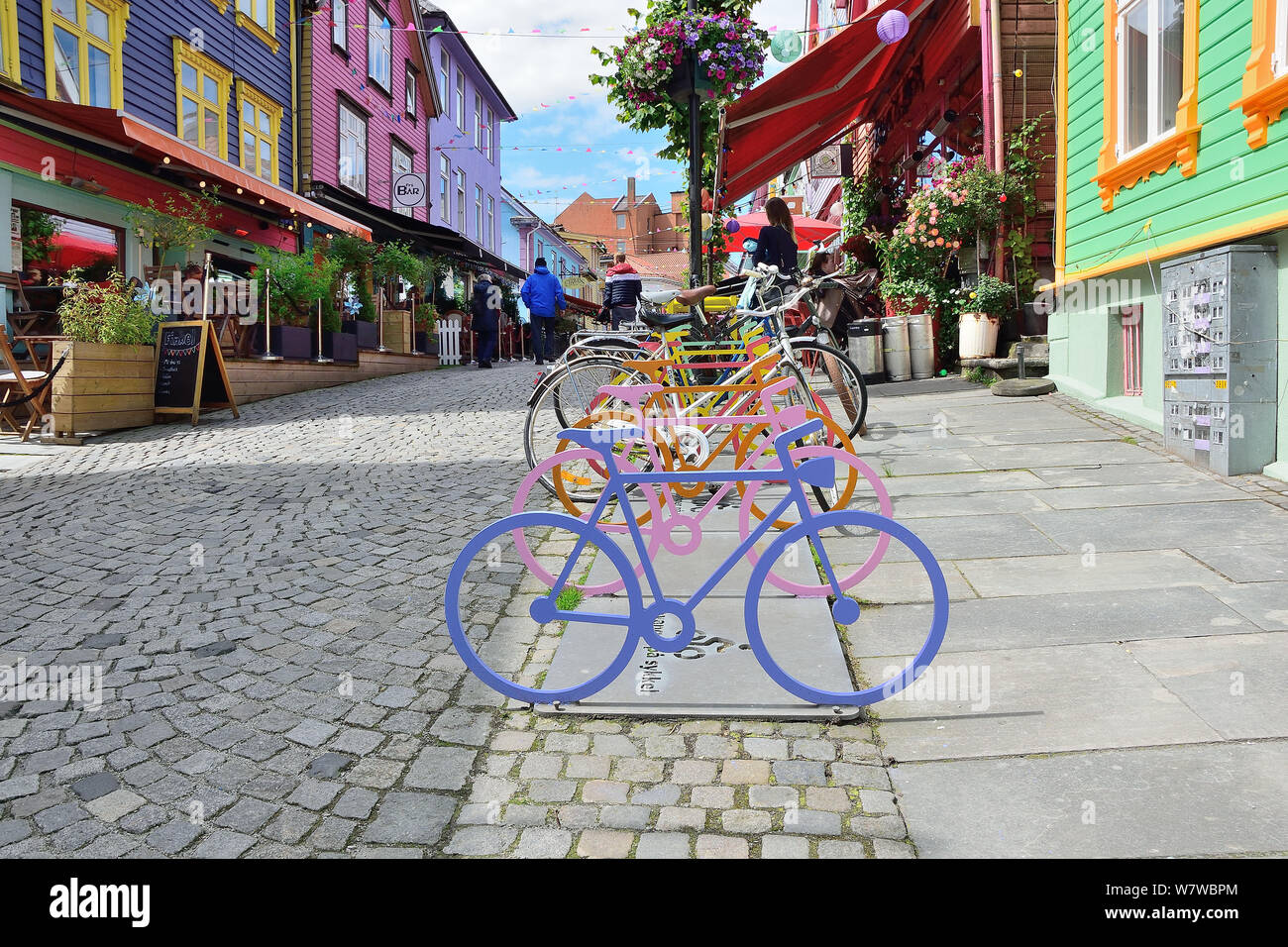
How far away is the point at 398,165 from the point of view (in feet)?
87.6

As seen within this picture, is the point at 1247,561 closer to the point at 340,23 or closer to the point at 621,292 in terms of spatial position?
the point at 621,292

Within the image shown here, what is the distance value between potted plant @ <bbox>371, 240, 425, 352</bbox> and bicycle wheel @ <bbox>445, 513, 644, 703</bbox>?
13.1 m

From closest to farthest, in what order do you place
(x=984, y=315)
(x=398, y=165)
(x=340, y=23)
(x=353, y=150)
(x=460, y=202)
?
(x=984, y=315) < (x=340, y=23) < (x=353, y=150) < (x=398, y=165) < (x=460, y=202)

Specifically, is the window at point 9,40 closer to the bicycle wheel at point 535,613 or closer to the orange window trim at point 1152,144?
the bicycle wheel at point 535,613

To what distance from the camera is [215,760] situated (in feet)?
9.55

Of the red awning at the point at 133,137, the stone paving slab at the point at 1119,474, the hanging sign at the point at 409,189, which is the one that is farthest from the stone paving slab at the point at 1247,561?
the hanging sign at the point at 409,189

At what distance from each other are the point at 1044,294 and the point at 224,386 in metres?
9.02

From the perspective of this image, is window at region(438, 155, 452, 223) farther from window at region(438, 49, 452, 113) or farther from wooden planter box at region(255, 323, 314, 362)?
wooden planter box at region(255, 323, 314, 362)

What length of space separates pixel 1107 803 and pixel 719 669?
134 cm

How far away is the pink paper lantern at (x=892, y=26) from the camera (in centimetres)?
1173

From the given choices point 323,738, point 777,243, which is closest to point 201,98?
point 777,243

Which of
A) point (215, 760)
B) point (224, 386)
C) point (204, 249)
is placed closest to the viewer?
point (215, 760)
